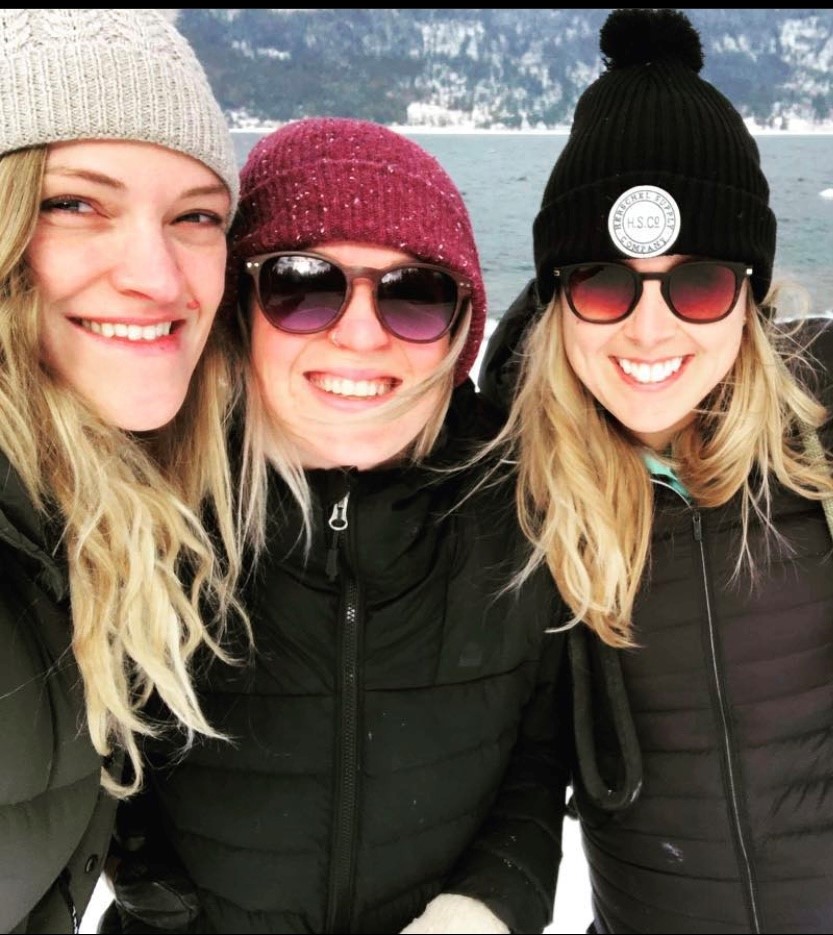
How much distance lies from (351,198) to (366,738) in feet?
2.97

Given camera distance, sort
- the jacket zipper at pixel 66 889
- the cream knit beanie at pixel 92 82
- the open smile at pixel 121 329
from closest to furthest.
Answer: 1. the cream knit beanie at pixel 92 82
2. the open smile at pixel 121 329
3. the jacket zipper at pixel 66 889

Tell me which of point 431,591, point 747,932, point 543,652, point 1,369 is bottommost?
point 747,932

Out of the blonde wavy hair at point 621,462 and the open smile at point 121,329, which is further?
the blonde wavy hair at point 621,462

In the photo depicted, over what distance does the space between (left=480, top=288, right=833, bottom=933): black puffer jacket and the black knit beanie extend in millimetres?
463

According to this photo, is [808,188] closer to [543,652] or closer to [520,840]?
[543,652]

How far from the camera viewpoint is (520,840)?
4.12 ft

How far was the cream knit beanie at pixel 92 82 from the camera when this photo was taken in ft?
2.89

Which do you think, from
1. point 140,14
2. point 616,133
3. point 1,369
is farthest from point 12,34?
point 616,133

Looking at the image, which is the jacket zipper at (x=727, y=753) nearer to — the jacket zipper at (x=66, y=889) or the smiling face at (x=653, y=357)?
the smiling face at (x=653, y=357)

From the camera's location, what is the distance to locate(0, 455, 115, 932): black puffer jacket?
943mm

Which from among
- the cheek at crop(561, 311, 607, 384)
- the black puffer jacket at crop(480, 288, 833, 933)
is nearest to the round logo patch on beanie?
the cheek at crop(561, 311, 607, 384)

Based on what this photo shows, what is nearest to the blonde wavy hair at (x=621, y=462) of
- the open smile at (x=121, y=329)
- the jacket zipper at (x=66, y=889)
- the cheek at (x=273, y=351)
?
the cheek at (x=273, y=351)

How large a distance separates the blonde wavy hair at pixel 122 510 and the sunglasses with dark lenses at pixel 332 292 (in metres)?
0.17

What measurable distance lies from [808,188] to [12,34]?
6.60ft
